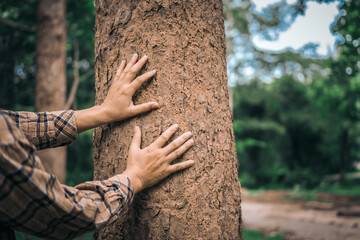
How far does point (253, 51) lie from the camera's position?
562 inches

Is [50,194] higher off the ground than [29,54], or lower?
lower

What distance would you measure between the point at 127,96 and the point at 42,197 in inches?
25.7

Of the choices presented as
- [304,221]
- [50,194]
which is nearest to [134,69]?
[50,194]

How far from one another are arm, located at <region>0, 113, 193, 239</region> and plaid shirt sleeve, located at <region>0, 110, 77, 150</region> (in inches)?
15.4

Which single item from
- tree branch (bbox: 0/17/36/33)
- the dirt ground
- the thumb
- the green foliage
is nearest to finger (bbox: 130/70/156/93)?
the thumb

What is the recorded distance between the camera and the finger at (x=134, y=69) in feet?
4.49

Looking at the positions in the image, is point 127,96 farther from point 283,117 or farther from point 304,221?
point 283,117

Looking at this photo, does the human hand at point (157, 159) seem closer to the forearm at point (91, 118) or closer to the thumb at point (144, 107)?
the thumb at point (144, 107)

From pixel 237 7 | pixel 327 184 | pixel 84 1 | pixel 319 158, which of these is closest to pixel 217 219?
pixel 84 1

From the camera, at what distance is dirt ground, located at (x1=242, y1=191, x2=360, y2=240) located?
18.4 feet

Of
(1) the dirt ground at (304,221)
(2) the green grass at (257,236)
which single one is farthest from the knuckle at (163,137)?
(1) the dirt ground at (304,221)

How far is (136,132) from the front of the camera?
136 centimetres

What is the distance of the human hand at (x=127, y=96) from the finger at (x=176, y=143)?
213 millimetres

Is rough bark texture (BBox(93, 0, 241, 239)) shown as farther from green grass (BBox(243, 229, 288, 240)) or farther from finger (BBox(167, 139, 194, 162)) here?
green grass (BBox(243, 229, 288, 240))
